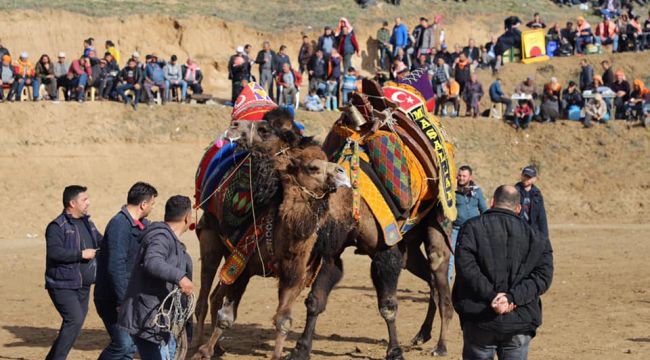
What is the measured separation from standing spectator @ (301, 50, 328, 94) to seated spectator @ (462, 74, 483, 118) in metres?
3.87

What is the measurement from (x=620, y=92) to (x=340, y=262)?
2033cm

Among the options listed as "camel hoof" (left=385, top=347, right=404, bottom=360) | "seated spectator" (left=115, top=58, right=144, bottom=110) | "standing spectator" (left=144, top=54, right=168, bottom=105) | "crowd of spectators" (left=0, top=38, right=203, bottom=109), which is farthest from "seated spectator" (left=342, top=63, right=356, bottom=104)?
"camel hoof" (left=385, top=347, right=404, bottom=360)

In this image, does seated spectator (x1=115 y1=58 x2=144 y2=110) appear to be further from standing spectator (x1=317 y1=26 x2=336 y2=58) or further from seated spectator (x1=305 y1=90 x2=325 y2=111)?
standing spectator (x1=317 y1=26 x2=336 y2=58)

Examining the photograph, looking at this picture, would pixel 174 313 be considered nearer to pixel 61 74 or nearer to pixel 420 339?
pixel 420 339

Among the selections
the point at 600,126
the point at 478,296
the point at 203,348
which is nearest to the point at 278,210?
the point at 203,348

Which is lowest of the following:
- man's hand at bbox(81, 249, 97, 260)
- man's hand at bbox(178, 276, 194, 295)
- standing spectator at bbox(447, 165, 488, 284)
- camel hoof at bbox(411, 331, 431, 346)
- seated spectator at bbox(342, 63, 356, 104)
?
camel hoof at bbox(411, 331, 431, 346)

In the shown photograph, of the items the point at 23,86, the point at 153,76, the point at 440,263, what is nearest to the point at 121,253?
the point at 440,263

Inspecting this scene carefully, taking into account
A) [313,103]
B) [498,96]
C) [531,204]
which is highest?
[498,96]

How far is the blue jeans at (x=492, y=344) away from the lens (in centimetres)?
813

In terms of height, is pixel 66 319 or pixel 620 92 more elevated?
pixel 620 92

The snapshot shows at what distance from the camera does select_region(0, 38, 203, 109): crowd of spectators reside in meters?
28.0

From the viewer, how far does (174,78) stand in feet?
96.8

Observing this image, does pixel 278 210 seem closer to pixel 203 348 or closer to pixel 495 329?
pixel 203 348

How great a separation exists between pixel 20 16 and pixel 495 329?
2856cm
